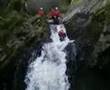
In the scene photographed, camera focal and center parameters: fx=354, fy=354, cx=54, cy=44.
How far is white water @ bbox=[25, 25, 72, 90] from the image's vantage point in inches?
678

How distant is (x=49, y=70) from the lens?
17.8 m

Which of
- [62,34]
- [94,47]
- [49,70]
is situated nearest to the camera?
[94,47]

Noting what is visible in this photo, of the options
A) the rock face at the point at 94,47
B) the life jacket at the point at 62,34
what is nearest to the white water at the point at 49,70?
the life jacket at the point at 62,34

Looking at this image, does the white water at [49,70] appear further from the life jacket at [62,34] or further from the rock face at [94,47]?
the rock face at [94,47]

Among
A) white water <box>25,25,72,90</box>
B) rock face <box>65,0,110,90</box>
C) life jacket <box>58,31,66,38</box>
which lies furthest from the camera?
life jacket <box>58,31,66,38</box>

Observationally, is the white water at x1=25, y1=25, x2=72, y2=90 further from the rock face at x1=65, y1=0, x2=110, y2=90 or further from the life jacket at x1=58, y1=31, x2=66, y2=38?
the rock face at x1=65, y1=0, x2=110, y2=90

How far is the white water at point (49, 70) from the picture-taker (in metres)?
17.2

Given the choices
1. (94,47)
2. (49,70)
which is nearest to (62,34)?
(49,70)

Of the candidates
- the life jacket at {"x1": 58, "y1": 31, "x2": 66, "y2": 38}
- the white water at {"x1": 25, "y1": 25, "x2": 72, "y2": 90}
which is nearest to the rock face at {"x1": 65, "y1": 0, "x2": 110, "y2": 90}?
the white water at {"x1": 25, "y1": 25, "x2": 72, "y2": 90}

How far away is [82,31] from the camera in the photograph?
59.4 ft

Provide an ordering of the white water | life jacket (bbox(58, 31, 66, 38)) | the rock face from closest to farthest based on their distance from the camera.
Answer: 1. the rock face
2. the white water
3. life jacket (bbox(58, 31, 66, 38))

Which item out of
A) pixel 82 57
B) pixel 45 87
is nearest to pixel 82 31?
pixel 82 57

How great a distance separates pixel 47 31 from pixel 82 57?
143 inches

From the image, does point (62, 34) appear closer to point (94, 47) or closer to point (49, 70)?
point (49, 70)
